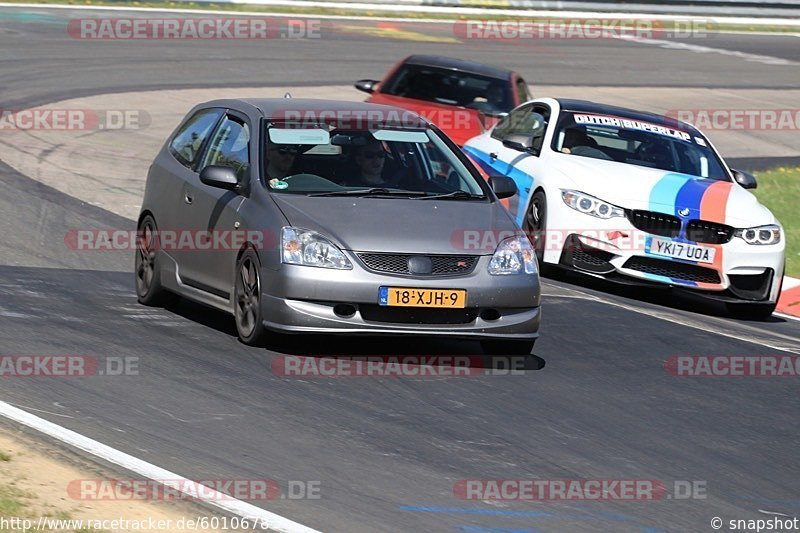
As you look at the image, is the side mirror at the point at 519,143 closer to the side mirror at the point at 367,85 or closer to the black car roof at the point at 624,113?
the black car roof at the point at 624,113

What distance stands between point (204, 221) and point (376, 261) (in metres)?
1.49

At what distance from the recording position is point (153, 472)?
21.8 feet

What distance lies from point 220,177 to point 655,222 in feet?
14.3

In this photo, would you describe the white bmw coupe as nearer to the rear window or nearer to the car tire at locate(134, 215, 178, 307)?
the car tire at locate(134, 215, 178, 307)

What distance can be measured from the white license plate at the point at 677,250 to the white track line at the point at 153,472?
6418 mm

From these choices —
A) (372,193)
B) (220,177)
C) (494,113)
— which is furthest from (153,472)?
(494,113)

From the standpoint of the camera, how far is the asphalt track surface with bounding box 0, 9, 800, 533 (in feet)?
22.1

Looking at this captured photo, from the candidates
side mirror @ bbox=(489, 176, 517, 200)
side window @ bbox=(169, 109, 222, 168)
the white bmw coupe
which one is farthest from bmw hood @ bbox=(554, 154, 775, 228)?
side window @ bbox=(169, 109, 222, 168)

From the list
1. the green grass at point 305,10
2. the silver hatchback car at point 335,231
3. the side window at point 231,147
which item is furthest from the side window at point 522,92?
the green grass at point 305,10

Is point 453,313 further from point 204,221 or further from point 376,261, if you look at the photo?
point 204,221

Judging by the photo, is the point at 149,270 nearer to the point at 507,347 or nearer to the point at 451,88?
the point at 507,347

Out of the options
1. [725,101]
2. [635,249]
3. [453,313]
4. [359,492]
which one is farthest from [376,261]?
[725,101]

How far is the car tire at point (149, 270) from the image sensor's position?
419 inches

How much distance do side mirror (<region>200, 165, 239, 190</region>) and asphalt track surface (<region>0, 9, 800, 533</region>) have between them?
93 cm
